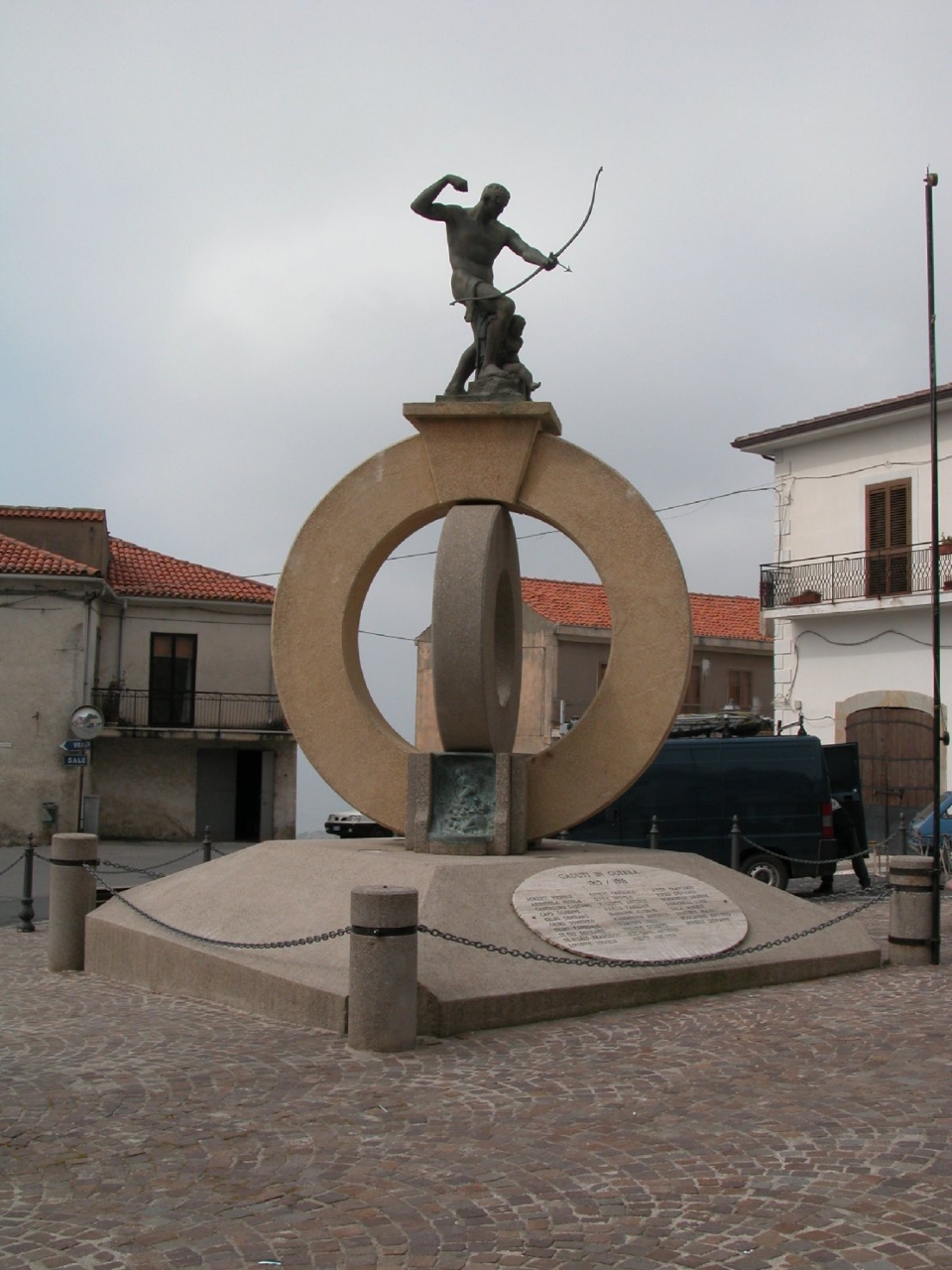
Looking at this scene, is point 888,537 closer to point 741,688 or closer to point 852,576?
point 852,576

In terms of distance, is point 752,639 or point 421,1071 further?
point 752,639

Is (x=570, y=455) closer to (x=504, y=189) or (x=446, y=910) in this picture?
(x=504, y=189)

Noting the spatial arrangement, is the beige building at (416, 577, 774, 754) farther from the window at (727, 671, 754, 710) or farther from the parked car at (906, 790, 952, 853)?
the parked car at (906, 790, 952, 853)

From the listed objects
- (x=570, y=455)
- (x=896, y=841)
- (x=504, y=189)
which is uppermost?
(x=504, y=189)

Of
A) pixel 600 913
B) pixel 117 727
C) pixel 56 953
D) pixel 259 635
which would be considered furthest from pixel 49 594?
pixel 600 913

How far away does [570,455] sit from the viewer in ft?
36.0

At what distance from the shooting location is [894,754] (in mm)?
25609

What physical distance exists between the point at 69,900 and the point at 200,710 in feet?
79.5

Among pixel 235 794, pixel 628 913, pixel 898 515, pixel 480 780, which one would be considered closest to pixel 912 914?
pixel 628 913

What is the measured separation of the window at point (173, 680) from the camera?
3397 centimetres

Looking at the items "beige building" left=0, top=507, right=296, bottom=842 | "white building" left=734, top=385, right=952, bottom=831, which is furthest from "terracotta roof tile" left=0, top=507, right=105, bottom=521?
"white building" left=734, top=385, right=952, bottom=831

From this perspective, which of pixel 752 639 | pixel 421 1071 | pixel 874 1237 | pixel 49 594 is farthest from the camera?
pixel 752 639

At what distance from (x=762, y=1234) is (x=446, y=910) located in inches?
163

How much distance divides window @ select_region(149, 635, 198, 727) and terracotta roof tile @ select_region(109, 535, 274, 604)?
1.21m
